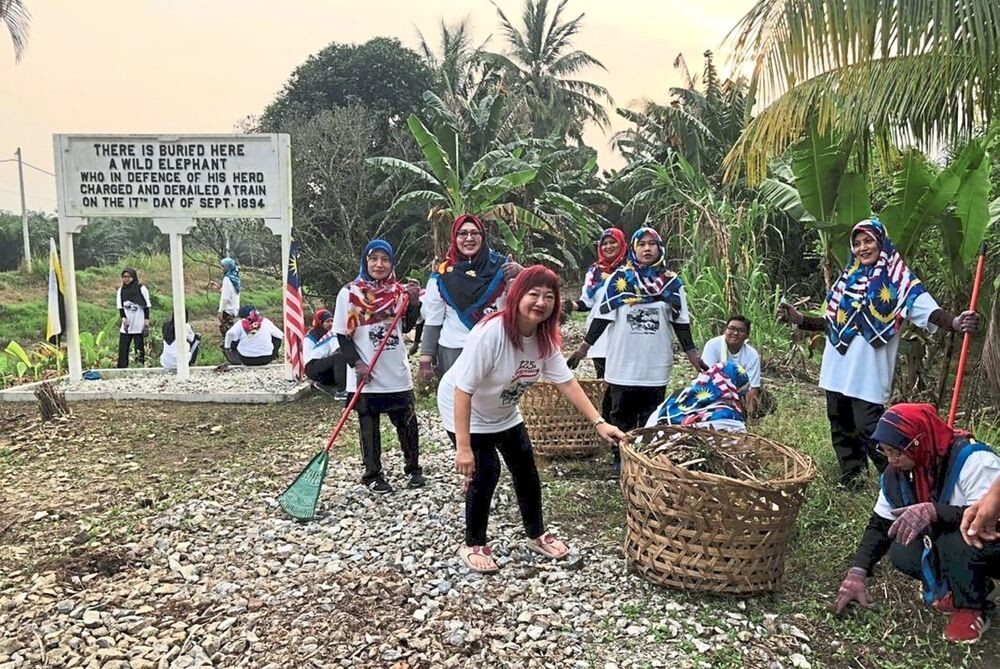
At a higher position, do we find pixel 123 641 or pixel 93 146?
pixel 93 146

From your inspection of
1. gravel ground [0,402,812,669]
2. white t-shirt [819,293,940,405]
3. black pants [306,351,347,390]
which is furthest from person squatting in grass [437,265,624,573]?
black pants [306,351,347,390]

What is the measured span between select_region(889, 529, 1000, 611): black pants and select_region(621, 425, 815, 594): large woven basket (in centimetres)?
46

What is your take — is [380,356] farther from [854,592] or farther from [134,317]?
[134,317]

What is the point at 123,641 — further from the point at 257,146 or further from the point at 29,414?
the point at 257,146

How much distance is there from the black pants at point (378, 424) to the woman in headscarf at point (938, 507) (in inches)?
106

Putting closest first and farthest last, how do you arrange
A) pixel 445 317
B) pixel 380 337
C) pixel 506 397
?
1. pixel 506 397
2. pixel 445 317
3. pixel 380 337

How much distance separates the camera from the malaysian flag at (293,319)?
7.98m

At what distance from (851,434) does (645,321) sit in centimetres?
134

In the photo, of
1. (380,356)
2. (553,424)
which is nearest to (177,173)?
(380,356)

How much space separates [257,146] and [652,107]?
1266 cm

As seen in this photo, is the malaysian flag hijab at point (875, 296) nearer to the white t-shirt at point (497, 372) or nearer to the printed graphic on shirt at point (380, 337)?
the white t-shirt at point (497, 372)

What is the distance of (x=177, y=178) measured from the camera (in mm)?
7781

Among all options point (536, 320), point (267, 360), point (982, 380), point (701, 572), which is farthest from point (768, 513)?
point (267, 360)

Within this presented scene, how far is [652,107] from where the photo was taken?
18078 mm
